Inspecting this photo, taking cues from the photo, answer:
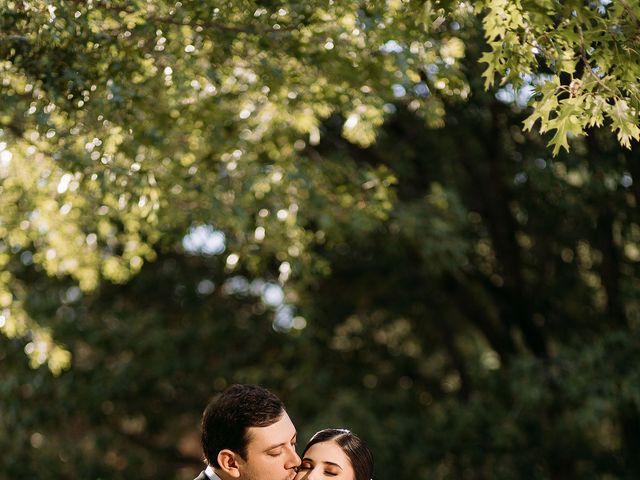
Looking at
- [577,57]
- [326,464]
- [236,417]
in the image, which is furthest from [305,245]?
[326,464]

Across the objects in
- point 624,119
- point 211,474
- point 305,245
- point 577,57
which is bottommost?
point 305,245

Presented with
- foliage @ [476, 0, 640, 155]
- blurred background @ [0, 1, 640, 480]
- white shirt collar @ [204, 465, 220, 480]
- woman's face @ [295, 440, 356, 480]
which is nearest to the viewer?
woman's face @ [295, 440, 356, 480]

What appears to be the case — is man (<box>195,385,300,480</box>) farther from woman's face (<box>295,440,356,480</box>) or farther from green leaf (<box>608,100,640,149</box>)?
green leaf (<box>608,100,640,149</box>)

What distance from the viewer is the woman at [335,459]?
3.98m

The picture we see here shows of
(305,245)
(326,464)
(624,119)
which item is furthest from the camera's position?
(305,245)

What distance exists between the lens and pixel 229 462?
4059 mm

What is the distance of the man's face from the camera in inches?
158

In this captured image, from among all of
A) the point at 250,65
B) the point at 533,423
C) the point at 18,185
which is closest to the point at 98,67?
the point at 250,65

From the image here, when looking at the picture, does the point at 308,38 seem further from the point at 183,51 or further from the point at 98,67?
the point at 98,67

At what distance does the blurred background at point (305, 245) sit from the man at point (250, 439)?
2.51m

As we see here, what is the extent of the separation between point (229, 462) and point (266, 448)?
0.57ft

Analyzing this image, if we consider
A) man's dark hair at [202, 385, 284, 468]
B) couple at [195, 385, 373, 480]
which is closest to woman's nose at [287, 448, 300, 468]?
couple at [195, 385, 373, 480]

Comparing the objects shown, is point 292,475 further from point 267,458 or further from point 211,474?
point 211,474

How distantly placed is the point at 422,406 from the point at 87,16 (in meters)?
9.32
